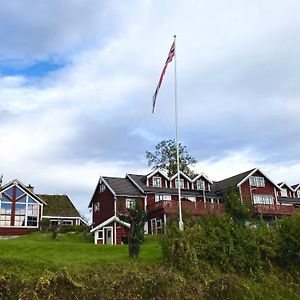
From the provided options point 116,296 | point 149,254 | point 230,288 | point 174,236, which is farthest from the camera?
point 149,254

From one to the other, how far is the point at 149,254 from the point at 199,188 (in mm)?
Result: 24559

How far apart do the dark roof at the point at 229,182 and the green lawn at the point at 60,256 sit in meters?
22.9

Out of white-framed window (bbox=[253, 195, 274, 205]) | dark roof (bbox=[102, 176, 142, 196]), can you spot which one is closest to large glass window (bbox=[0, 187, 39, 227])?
dark roof (bbox=[102, 176, 142, 196])

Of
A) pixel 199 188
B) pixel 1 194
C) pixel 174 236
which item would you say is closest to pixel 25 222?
pixel 1 194

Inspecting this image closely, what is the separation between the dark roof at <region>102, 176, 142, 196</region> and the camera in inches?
1754

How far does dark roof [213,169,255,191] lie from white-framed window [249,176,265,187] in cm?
78

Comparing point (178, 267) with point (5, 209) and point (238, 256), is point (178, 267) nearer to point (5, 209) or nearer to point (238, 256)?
point (238, 256)

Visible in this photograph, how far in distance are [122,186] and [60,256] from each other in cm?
2244

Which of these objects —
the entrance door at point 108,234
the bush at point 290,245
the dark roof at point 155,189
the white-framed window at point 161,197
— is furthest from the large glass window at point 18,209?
the bush at point 290,245

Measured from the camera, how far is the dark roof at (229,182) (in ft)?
162

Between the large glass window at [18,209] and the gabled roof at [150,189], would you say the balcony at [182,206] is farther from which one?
the large glass window at [18,209]

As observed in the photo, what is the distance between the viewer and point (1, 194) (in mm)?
46906

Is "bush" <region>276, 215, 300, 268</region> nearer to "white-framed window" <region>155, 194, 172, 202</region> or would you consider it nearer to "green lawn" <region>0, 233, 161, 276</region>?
"green lawn" <region>0, 233, 161, 276</region>

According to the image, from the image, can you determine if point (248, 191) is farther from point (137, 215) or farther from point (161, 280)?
point (161, 280)
